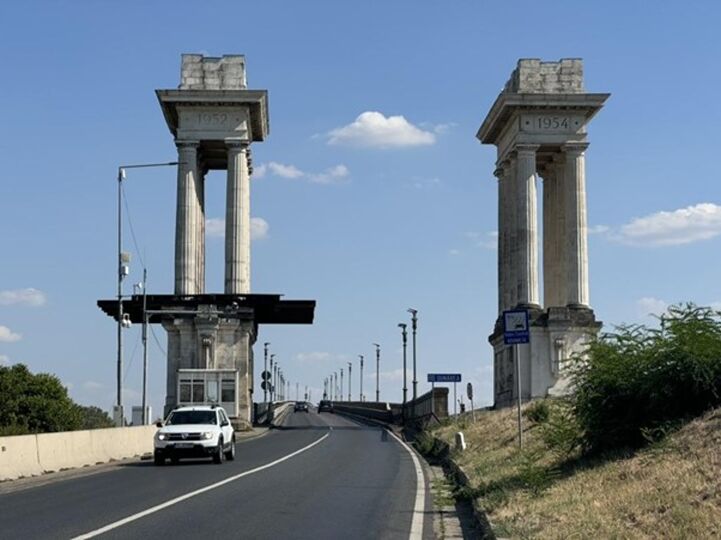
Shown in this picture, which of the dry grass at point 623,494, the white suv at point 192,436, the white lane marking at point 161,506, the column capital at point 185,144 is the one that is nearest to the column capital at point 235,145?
the column capital at point 185,144

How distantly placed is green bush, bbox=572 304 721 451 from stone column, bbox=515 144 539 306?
51.8 meters

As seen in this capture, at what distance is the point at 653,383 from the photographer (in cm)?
1848

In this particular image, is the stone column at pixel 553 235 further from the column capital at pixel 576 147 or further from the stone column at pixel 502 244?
the column capital at pixel 576 147

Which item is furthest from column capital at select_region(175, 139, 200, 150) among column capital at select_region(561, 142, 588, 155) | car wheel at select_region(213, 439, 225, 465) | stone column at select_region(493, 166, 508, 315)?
car wheel at select_region(213, 439, 225, 465)

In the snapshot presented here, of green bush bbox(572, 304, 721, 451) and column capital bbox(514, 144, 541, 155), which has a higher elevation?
column capital bbox(514, 144, 541, 155)

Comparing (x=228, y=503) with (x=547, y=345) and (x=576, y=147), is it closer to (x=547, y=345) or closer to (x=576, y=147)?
(x=547, y=345)

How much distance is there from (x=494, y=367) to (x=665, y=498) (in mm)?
64803

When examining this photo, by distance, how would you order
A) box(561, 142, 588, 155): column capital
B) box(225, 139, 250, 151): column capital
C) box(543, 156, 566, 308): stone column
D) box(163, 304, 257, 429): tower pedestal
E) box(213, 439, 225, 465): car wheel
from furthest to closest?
box(543, 156, 566, 308): stone column
box(225, 139, 250, 151): column capital
box(561, 142, 588, 155): column capital
box(163, 304, 257, 429): tower pedestal
box(213, 439, 225, 465): car wheel

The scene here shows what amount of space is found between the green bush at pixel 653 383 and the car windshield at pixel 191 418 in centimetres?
1695

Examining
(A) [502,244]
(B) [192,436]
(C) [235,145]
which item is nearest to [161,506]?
(B) [192,436]

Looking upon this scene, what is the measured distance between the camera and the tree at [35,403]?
197 feet

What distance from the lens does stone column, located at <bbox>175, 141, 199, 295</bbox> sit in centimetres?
7331

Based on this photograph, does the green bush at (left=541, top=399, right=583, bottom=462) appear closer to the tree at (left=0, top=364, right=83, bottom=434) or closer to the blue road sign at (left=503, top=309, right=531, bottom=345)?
the blue road sign at (left=503, top=309, right=531, bottom=345)

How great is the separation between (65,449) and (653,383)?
18890 mm
